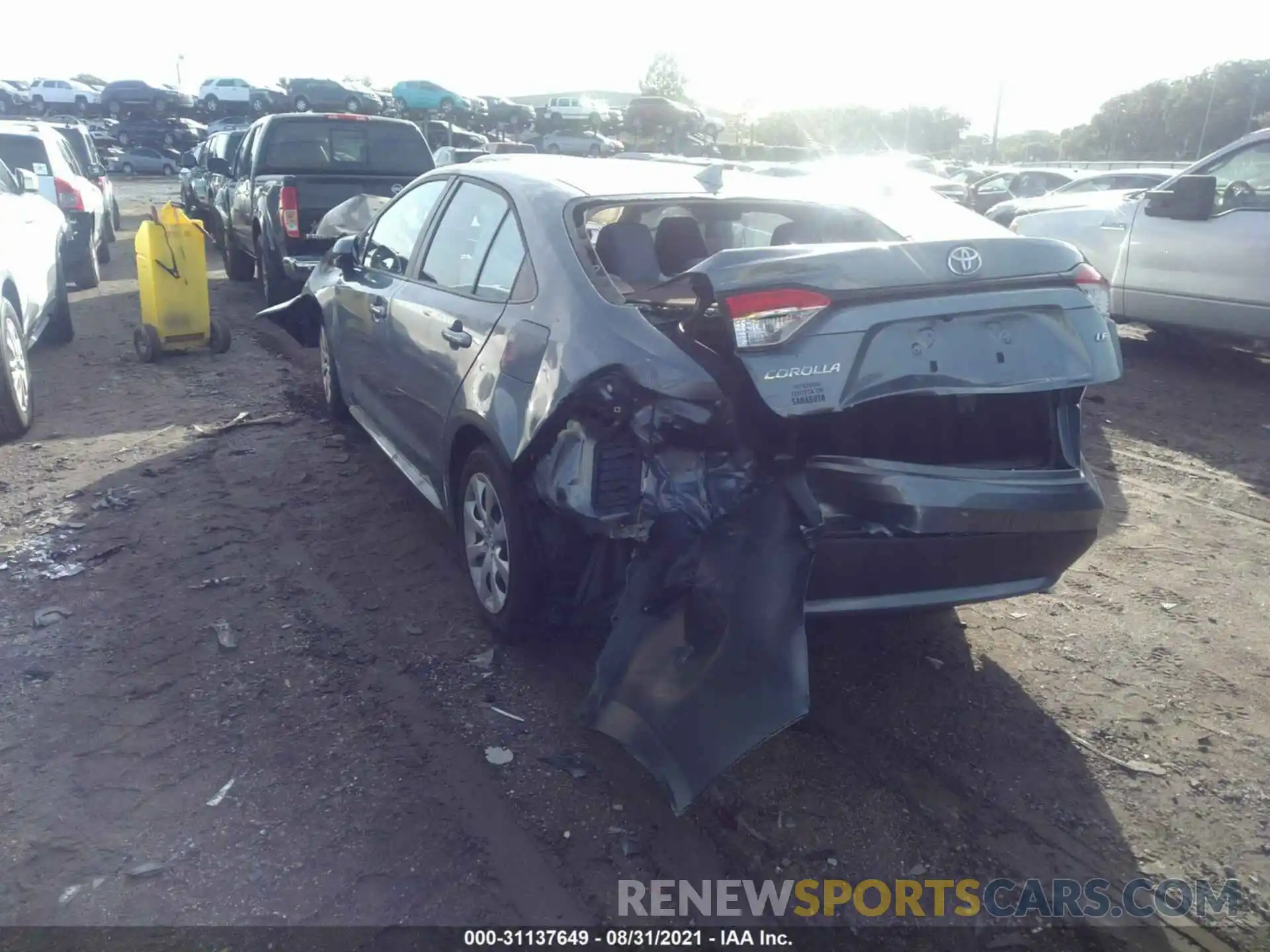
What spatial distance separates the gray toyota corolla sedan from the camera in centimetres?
315

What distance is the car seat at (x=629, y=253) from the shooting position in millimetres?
4070

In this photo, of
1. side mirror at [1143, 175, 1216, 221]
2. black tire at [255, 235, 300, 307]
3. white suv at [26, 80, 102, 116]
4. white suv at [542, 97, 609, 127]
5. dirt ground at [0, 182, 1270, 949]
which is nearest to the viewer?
dirt ground at [0, 182, 1270, 949]

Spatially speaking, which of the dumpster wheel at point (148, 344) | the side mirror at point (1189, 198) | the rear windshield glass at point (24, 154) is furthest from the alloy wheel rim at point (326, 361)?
the rear windshield glass at point (24, 154)

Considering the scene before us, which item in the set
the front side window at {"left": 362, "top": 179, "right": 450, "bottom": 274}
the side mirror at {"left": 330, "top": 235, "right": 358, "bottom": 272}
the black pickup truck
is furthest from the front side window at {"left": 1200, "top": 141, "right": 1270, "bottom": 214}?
the black pickup truck

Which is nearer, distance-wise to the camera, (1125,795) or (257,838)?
(257,838)

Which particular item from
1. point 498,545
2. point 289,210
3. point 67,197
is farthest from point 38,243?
point 498,545

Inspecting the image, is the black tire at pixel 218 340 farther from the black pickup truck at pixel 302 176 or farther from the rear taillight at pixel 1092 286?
the rear taillight at pixel 1092 286

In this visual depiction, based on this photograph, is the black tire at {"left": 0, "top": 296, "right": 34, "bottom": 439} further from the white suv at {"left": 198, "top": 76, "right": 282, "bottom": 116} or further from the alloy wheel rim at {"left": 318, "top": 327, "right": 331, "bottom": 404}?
the white suv at {"left": 198, "top": 76, "right": 282, "bottom": 116}

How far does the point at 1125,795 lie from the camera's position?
3.28 meters

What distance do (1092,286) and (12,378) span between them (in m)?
6.25

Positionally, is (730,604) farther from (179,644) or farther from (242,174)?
(242,174)

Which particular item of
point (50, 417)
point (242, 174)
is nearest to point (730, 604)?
point (50, 417)

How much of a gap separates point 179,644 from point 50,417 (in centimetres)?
393

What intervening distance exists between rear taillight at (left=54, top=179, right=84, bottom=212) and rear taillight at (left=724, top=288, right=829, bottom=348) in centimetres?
1102
